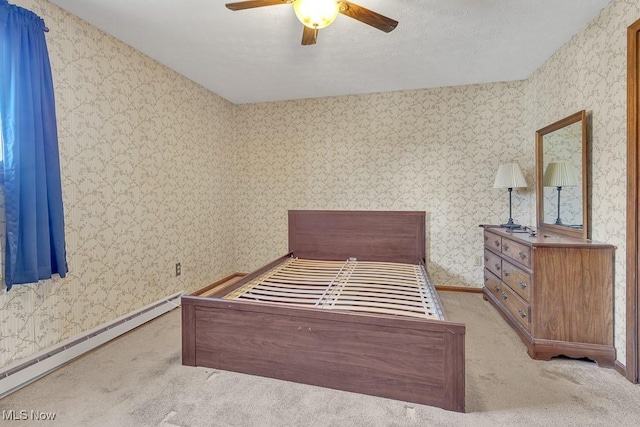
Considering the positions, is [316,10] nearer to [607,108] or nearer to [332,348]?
[332,348]

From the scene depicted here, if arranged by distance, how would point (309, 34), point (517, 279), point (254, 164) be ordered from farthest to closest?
point (254, 164)
point (517, 279)
point (309, 34)

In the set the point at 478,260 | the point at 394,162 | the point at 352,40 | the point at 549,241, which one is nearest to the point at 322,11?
the point at 352,40

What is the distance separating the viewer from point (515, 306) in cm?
244

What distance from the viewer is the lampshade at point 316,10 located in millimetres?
1573

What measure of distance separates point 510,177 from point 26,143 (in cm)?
385

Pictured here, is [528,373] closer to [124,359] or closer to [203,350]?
[203,350]

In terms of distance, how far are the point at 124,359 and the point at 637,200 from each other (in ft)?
11.2

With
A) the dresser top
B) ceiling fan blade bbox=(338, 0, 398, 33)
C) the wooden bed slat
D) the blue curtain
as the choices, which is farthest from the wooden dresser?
the blue curtain

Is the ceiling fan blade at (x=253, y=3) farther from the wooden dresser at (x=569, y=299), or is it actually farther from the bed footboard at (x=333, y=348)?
the wooden dresser at (x=569, y=299)

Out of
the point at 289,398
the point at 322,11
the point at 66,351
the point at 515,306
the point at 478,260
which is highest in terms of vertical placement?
the point at 322,11

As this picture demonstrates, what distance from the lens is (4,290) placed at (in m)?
1.77

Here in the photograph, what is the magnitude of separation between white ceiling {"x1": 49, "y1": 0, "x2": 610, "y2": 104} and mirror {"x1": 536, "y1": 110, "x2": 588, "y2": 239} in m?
0.72

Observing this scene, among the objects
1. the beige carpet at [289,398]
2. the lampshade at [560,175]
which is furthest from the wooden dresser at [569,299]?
the lampshade at [560,175]

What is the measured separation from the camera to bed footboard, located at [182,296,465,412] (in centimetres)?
154
